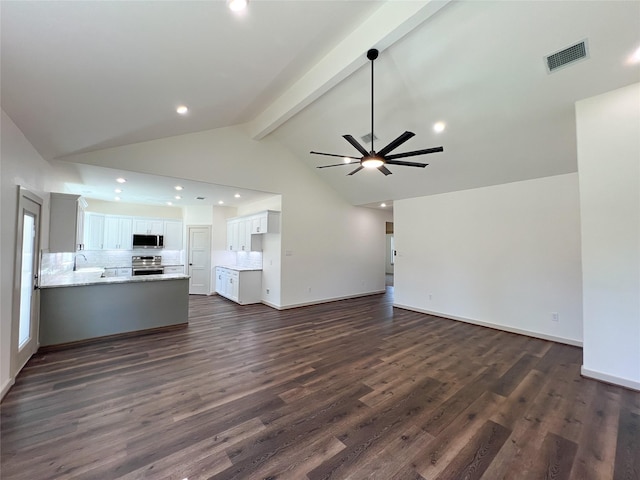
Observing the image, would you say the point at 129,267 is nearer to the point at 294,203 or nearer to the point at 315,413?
the point at 294,203

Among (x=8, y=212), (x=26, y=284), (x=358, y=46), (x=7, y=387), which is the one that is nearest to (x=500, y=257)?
(x=358, y=46)

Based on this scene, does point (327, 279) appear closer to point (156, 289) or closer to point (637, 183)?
point (156, 289)

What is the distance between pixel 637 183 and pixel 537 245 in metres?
1.83

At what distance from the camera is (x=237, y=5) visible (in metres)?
1.85

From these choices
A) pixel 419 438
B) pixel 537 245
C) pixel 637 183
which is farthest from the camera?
pixel 537 245

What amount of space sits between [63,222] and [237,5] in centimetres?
411

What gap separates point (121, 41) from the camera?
1.85m

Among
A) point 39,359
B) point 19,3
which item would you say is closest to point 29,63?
point 19,3

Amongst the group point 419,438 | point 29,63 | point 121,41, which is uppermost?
point 121,41

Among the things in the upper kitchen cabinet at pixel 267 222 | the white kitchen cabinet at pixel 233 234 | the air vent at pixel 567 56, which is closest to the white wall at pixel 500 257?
the air vent at pixel 567 56

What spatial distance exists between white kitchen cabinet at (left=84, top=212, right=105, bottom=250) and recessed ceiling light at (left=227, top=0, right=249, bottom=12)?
746 centimetres

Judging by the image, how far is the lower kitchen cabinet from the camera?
6383 millimetres

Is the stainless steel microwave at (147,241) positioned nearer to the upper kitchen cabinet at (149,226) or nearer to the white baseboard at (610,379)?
the upper kitchen cabinet at (149,226)

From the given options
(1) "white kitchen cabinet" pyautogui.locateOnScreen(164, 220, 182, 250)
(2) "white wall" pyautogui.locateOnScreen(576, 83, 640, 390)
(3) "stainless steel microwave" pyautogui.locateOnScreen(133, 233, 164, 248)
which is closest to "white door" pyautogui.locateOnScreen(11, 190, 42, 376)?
(3) "stainless steel microwave" pyautogui.locateOnScreen(133, 233, 164, 248)
